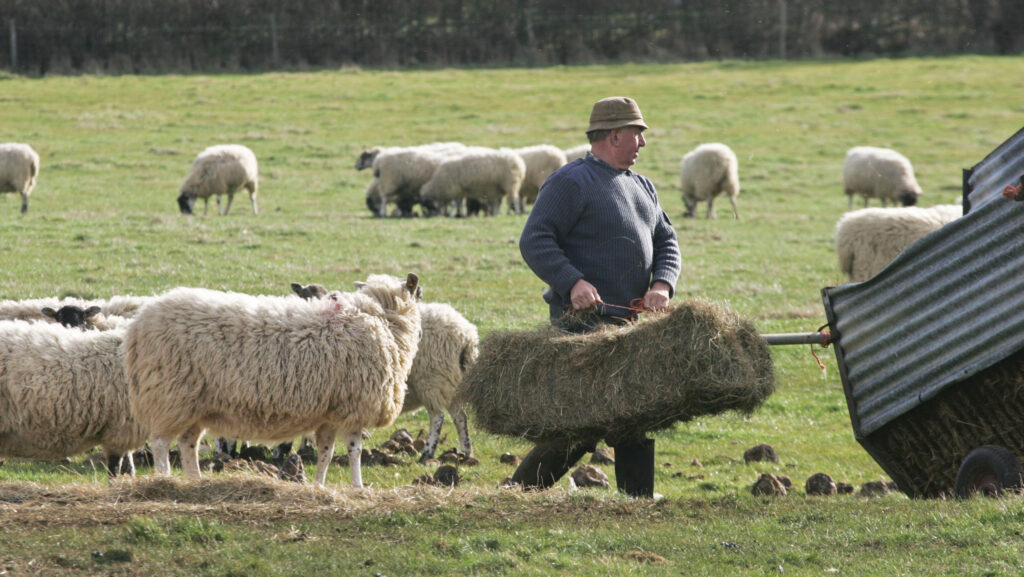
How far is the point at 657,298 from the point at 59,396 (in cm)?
505

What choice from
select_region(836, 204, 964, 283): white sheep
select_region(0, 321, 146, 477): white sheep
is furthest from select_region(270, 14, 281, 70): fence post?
select_region(0, 321, 146, 477): white sheep

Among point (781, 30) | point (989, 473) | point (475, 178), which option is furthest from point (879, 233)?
point (781, 30)

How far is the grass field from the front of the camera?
18.7 feet

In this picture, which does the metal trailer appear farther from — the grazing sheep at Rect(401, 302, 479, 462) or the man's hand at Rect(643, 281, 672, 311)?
the grazing sheep at Rect(401, 302, 479, 462)

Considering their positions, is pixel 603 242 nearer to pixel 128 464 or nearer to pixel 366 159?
pixel 128 464

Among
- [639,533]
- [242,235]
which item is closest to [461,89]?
[242,235]

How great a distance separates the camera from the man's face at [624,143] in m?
7.26

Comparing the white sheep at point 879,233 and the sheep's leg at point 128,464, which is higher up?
the white sheep at point 879,233

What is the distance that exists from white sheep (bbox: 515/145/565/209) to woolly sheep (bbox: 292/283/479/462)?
2045 centimetres

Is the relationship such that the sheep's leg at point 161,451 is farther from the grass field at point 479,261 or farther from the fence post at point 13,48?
the fence post at point 13,48

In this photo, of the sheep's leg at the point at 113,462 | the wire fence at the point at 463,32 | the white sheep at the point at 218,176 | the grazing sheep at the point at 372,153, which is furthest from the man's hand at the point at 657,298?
the wire fence at the point at 463,32

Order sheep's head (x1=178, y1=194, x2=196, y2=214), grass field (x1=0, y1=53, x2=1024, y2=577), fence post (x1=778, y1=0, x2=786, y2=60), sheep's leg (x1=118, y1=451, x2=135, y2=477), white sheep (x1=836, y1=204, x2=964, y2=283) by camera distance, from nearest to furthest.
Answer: grass field (x1=0, y1=53, x2=1024, y2=577) → sheep's leg (x1=118, y1=451, x2=135, y2=477) → white sheep (x1=836, y1=204, x2=964, y2=283) → sheep's head (x1=178, y1=194, x2=196, y2=214) → fence post (x1=778, y1=0, x2=786, y2=60)

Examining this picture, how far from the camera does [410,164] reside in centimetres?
3095

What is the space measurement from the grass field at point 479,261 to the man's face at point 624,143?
7.40ft
